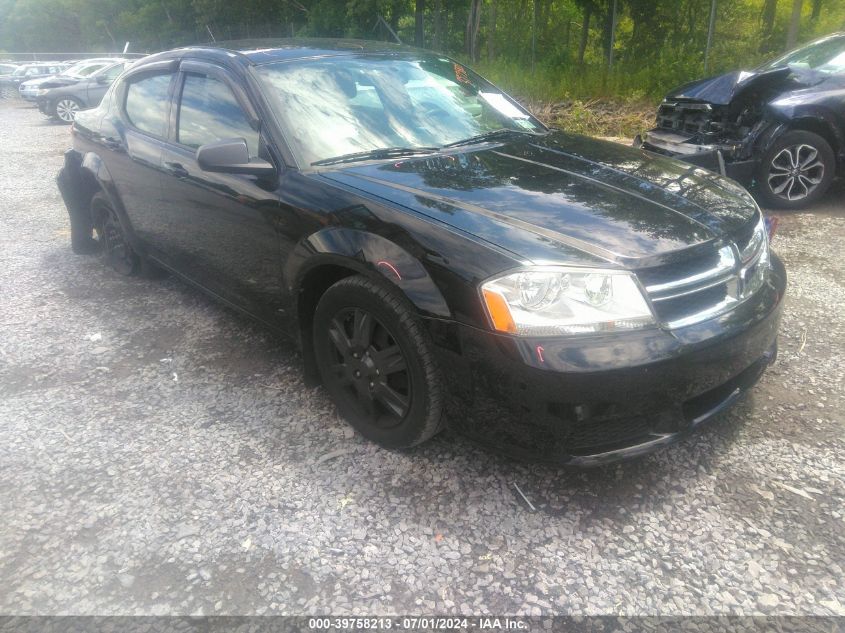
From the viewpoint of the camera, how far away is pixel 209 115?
337 cm

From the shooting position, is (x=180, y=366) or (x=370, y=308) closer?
(x=370, y=308)

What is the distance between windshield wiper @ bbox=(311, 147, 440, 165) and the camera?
9.29ft

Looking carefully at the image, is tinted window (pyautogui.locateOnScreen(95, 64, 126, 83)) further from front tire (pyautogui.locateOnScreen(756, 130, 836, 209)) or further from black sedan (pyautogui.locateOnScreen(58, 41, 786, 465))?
front tire (pyautogui.locateOnScreen(756, 130, 836, 209))

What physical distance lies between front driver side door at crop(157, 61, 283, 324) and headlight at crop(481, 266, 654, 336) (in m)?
1.28

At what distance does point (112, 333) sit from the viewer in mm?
3961

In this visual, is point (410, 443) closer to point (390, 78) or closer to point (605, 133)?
point (390, 78)

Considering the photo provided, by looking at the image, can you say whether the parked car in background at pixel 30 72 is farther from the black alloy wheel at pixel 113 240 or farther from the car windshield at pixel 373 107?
the car windshield at pixel 373 107

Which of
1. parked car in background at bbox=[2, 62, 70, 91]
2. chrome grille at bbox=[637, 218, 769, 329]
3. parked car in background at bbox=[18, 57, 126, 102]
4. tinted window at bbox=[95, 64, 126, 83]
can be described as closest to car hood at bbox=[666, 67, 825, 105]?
Answer: chrome grille at bbox=[637, 218, 769, 329]

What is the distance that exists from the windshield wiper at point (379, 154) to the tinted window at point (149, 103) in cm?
151

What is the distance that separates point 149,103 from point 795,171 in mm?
5487

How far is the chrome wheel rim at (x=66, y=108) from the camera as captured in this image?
16.6 metres

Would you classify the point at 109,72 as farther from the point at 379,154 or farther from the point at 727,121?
the point at 379,154

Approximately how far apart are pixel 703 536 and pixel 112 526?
218 centimetres

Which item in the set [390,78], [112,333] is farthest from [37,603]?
[390,78]
